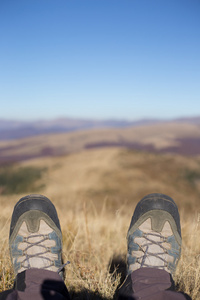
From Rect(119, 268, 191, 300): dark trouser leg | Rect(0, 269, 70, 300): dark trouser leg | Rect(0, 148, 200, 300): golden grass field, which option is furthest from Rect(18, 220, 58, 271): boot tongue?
Rect(119, 268, 191, 300): dark trouser leg

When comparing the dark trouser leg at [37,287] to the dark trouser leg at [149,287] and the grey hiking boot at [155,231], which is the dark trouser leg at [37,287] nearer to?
the dark trouser leg at [149,287]

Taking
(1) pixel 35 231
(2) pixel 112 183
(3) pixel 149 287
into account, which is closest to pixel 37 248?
(1) pixel 35 231

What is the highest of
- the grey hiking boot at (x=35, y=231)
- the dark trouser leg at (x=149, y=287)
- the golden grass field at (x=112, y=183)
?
the grey hiking boot at (x=35, y=231)

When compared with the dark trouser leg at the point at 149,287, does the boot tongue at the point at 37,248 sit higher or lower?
higher

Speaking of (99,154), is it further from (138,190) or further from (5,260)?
(5,260)

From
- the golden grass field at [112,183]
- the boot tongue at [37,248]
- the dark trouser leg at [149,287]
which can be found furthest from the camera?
the golden grass field at [112,183]

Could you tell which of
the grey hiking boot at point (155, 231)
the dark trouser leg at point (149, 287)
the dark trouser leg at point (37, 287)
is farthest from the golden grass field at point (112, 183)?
the dark trouser leg at point (37, 287)

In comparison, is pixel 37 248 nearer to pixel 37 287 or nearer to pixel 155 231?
pixel 37 287

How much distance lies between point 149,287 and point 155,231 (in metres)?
0.52

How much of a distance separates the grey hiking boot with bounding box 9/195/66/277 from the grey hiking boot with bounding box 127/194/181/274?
56cm

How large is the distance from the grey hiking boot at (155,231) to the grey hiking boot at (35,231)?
22.0 inches

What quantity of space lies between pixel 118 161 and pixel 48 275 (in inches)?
309

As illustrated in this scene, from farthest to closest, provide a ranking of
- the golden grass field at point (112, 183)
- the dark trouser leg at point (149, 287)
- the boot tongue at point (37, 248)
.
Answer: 1. the golden grass field at point (112, 183)
2. the boot tongue at point (37, 248)
3. the dark trouser leg at point (149, 287)

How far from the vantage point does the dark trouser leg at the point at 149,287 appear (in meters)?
1.19
